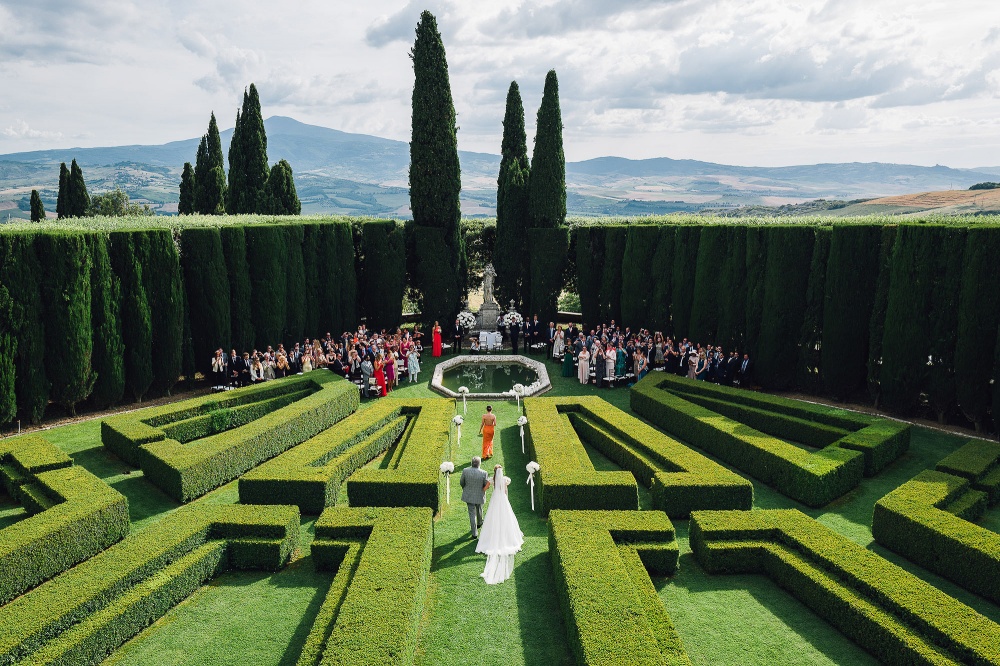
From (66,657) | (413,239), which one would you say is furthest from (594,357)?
(66,657)

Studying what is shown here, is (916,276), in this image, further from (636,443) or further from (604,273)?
(604,273)

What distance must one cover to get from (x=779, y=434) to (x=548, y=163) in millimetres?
17580

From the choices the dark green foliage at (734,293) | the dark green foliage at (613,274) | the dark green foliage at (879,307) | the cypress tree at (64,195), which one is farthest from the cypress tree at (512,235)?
the cypress tree at (64,195)

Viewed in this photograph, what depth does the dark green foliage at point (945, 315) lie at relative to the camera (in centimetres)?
1670

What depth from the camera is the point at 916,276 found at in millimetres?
17344

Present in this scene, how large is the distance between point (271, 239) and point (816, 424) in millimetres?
19191

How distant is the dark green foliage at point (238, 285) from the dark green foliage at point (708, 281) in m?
16.6

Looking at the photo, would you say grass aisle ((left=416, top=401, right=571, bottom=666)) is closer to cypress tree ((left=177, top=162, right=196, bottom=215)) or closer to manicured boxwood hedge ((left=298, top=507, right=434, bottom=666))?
manicured boxwood hedge ((left=298, top=507, right=434, bottom=666))

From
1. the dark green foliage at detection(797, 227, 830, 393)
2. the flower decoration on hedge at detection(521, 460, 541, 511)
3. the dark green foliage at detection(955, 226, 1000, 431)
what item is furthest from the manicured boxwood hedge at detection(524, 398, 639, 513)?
the dark green foliage at detection(955, 226, 1000, 431)

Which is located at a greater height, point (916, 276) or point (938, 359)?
point (916, 276)

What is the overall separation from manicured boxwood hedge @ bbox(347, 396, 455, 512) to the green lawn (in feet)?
2.33

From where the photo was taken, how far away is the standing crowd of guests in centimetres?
2170

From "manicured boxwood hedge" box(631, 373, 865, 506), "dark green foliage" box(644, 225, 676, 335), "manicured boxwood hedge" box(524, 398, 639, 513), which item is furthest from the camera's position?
"dark green foliage" box(644, 225, 676, 335)

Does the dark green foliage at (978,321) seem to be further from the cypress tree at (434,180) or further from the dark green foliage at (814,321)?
the cypress tree at (434,180)
